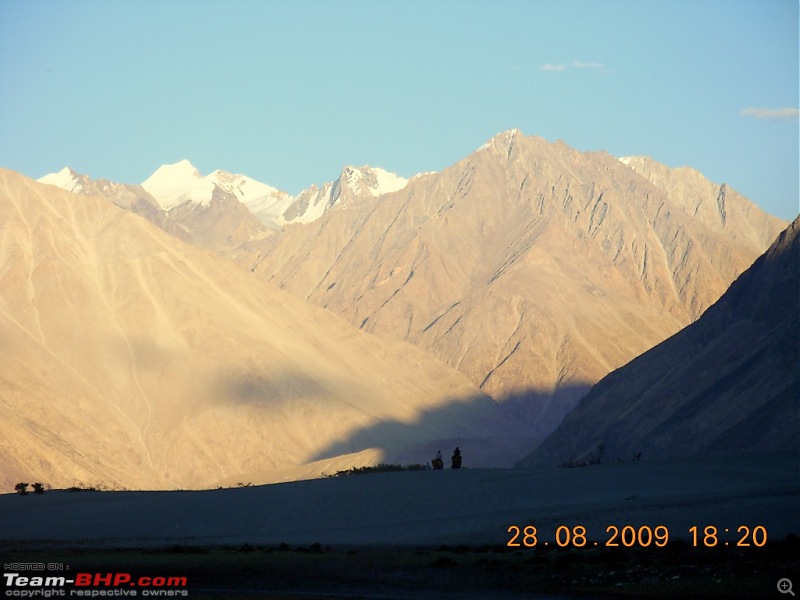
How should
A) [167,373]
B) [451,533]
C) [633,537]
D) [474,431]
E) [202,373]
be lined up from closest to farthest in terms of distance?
[633,537] < [451,533] < [167,373] < [202,373] < [474,431]

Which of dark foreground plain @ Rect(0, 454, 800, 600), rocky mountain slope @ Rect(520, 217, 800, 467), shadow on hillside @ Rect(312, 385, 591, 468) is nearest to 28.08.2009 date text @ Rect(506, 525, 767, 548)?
dark foreground plain @ Rect(0, 454, 800, 600)

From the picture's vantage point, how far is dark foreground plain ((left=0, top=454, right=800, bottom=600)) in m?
20.9

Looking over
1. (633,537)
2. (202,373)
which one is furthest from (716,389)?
(633,537)

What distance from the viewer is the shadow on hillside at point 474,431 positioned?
11544cm

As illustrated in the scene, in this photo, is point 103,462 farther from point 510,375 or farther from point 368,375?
point 510,375

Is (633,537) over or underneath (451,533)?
underneath

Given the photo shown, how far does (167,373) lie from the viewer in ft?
378

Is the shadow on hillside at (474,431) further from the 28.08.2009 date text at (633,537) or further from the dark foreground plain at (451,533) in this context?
the 28.08.2009 date text at (633,537)

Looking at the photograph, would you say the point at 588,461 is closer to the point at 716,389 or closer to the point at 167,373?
the point at 716,389

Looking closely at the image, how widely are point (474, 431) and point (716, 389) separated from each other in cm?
5397

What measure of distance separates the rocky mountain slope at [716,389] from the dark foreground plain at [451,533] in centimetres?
3658

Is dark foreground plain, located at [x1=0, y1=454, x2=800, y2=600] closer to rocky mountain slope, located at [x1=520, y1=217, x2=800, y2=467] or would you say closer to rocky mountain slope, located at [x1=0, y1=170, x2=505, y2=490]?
rocky mountain slope, located at [x1=520, y1=217, x2=800, y2=467]

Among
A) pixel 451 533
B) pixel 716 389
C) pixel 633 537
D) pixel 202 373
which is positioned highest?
pixel 202 373

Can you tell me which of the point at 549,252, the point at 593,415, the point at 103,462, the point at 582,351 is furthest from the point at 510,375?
the point at 103,462
